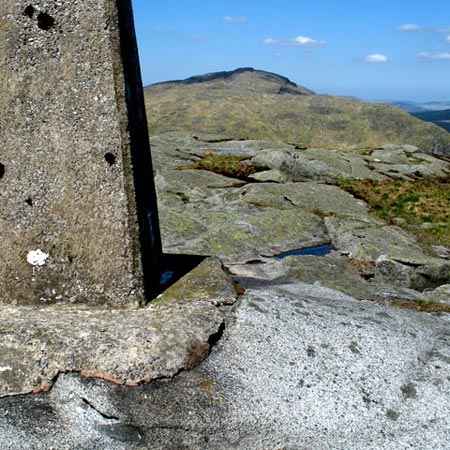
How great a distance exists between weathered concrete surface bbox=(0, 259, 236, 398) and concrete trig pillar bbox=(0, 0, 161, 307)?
651 millimetres

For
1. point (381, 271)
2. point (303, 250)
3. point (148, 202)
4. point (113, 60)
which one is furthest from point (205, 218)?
point (113, 60)

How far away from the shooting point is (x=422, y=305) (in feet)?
59.3

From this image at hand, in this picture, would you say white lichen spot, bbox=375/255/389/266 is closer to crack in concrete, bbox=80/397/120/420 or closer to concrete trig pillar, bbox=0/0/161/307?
concrete trig pillar, bbox=0/0/161/307

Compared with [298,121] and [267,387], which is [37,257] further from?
[298,121]

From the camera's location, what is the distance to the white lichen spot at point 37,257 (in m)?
11.8

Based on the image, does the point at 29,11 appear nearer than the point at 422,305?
Yes

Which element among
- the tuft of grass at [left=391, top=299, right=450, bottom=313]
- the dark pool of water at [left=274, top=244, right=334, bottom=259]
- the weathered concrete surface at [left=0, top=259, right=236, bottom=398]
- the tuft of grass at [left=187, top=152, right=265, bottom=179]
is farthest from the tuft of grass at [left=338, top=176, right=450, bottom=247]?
the weathered concrete surface at [left=0, top=259, right=236, bottom=398]

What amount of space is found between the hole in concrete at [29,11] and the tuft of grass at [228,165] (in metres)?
38.4

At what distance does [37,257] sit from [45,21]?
543 cm

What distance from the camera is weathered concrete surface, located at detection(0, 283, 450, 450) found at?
924 centimetres

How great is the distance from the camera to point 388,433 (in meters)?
9.88

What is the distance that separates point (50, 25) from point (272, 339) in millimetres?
8762

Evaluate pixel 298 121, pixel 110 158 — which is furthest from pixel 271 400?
pixel 298 121

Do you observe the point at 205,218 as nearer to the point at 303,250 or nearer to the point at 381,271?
the point at 303,250
